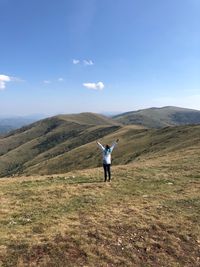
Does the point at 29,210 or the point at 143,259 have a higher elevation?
the point at 29,210

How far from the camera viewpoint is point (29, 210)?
19.1 m

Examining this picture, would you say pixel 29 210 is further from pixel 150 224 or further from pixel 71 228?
pixel 150 224

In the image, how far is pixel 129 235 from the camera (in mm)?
16484

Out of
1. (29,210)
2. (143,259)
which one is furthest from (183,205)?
(29,210)

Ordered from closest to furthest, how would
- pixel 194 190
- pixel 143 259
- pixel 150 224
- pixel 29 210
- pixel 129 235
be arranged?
pixel 143 259, pixel 129 235, pixel 150 224, pixel 29 210, pixel 194 190

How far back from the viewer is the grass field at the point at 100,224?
14.4m

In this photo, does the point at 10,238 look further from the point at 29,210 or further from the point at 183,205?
the point at 183,205

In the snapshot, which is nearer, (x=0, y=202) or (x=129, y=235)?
(x=129, y=235)

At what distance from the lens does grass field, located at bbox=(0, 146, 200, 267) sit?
47.2ft

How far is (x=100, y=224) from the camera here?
56.5 ft

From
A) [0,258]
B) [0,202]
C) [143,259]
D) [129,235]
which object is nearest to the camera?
[0,258]

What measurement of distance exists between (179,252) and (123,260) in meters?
2.94

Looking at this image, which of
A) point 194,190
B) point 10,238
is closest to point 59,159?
point 194,190

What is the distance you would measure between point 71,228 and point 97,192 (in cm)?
663
